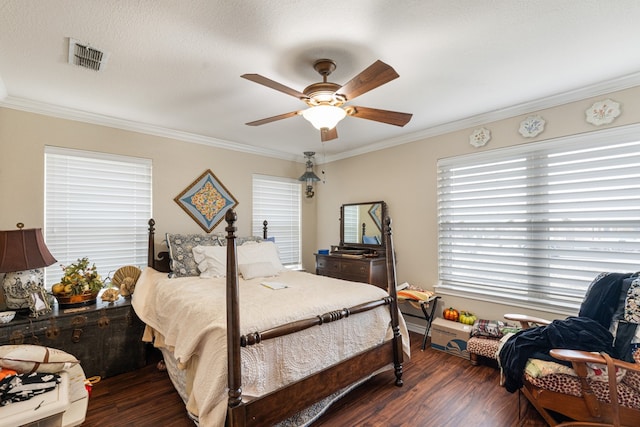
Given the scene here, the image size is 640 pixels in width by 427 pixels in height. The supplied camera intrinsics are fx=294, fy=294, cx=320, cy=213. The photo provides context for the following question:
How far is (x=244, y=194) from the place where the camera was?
4250 millimetres

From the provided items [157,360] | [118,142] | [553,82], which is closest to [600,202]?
[553,82]

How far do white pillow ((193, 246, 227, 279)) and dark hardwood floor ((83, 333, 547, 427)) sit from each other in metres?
0.99

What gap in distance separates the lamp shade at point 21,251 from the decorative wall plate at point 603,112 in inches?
188

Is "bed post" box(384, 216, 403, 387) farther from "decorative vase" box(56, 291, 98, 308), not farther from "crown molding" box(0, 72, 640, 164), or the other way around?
"decorative vase" box(56, 291, 98, 308)

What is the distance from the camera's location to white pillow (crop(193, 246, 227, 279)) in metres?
3.08

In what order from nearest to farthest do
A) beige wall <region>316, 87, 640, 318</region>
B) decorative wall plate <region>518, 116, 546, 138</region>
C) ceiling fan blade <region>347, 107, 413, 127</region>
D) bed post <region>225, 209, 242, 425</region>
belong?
1. bed post <region>225, 209, 242, 425</region>
2. ceiling fan blade <region>347, 107, 413, 127</region>
3. beige wall <region>316, 87, 640, 318</region>
4. decorative wall plate <region>518, 116, 546, 138</region>

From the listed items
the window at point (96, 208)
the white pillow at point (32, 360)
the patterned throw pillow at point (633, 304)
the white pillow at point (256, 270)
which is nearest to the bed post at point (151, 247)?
the window at point (96, 208)

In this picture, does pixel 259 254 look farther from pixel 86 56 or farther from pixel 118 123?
pixel 86 56

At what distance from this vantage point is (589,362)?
166 cm

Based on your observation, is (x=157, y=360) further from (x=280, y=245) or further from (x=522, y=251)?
(x=522, y=251)

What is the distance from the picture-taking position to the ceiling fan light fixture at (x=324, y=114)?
2.05m

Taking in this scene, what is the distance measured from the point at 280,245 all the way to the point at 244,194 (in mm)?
994

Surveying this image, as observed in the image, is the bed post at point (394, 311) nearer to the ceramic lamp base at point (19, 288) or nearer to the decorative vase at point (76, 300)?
the decorative vase at point (76, 300)

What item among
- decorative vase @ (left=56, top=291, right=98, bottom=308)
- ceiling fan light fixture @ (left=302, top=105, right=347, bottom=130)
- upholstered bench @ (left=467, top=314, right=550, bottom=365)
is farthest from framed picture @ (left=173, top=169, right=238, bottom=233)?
upholstered bench @ (left=467, top=314, right=550, bottom=365)
